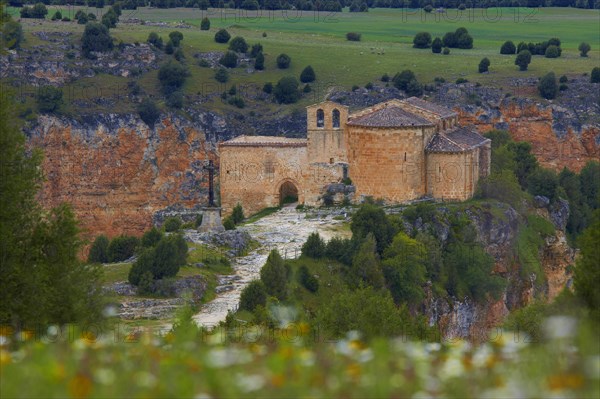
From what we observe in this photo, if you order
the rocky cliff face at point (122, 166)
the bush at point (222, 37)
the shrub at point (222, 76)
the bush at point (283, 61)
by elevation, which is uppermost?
the bush at point (222, 37)

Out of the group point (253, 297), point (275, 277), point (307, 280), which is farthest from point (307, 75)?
point (253, 297)

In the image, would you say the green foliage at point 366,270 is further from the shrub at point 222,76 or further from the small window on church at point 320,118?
the shrub at point 222,76

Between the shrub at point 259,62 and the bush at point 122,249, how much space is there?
139ft

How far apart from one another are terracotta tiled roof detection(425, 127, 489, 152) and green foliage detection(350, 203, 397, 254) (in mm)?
5973

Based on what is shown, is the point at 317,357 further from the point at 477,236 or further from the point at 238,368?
the point at 477,236

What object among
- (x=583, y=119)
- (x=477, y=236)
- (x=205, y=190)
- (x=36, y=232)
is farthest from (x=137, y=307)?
(x=583, y=119)

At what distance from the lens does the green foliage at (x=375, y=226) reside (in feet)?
169

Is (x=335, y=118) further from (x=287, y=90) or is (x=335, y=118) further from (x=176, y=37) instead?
(x=176, y=37)

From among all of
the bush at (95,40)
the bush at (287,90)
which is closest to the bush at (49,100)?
the bush at (95,40)

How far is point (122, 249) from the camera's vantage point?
52031 millimetres

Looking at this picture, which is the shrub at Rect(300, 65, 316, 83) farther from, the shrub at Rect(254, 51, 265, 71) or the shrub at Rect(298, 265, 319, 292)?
the shrub at Rect(298, 265, 319, 292)

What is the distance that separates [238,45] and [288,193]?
120 ft

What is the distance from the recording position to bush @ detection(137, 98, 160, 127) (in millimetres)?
84938

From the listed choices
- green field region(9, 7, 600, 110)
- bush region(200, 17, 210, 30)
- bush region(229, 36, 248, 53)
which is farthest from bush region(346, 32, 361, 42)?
bush region(229, 36, 248, 53)
